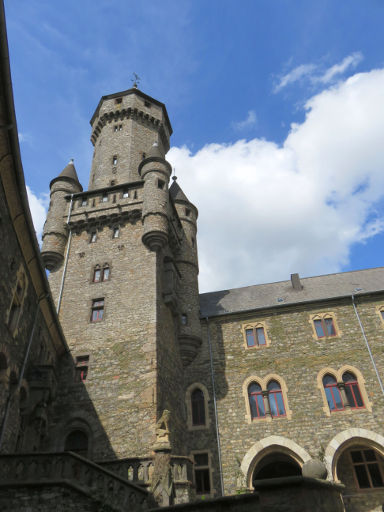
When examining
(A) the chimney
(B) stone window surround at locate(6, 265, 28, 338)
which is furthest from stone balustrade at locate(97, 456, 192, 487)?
(A) the chimney

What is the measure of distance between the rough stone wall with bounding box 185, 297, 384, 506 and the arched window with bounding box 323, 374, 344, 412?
1.08ft

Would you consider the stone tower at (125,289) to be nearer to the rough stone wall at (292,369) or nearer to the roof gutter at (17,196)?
the rough stone wall at (292,369)

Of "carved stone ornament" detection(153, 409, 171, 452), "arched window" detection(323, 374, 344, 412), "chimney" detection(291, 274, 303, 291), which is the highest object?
"chimney" detection(291, 274, 303, 291)

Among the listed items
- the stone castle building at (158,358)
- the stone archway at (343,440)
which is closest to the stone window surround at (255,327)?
the stone castle building at (158,358)

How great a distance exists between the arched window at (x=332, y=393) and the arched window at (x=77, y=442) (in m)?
10.6

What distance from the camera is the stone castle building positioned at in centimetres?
1182

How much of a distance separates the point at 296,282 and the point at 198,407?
9.56m

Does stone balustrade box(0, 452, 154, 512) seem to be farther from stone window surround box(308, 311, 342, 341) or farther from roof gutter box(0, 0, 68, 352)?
stone window surround box(308, 311, 342, 341)

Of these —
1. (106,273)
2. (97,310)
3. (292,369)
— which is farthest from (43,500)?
(292,369)

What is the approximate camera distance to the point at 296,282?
963 inches

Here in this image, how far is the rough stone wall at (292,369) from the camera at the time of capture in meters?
17.8

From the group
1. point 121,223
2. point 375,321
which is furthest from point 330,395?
point 121,223

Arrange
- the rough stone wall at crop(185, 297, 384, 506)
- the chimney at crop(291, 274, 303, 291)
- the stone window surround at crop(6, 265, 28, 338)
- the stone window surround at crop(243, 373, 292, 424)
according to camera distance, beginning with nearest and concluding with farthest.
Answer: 1. the stone window surround at crop(6, 265, 28, 338)
2. the rough stone wall at crop(185, 297, 384, 506)
3. the stone window surround at crop(243, 373, 292, 424)
4. the chimney at crop(291, 274, 303, 291)

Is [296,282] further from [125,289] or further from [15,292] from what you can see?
[15,292]
